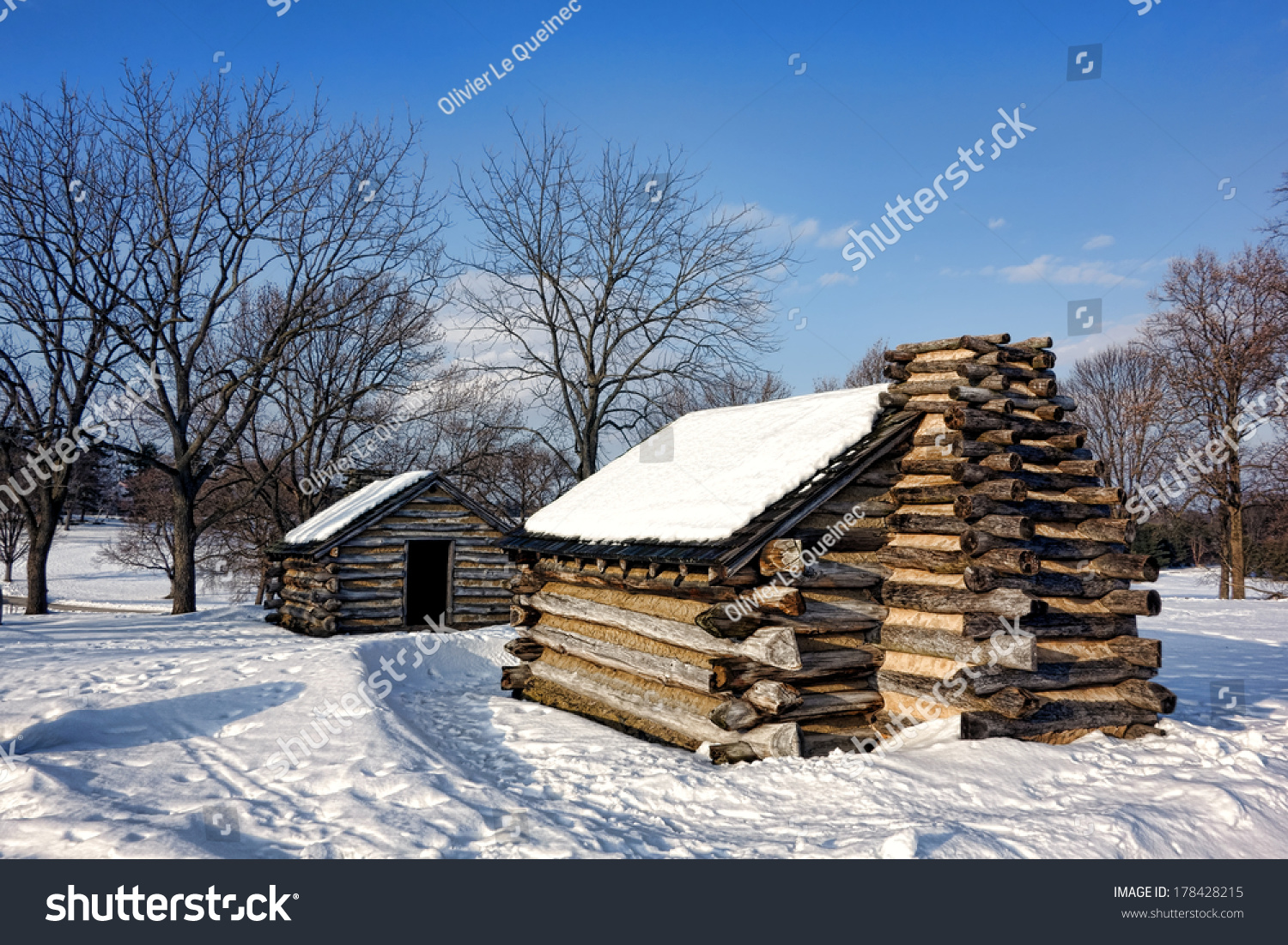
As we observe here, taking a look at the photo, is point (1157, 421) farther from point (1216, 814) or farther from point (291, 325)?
point (291, 325)

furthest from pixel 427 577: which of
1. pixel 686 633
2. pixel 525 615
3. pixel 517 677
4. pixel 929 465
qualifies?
pixel 929 465

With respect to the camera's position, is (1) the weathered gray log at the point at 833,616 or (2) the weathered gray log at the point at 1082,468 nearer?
(1) the weathered gray log at the point at 833,616

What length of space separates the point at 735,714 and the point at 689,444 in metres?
4.57

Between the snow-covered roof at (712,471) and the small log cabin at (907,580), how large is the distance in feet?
0.16

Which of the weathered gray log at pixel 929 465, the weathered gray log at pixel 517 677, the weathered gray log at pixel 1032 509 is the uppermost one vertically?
the weathered gray log at pixel 929 465

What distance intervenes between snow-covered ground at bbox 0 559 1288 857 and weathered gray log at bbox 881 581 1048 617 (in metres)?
1.14

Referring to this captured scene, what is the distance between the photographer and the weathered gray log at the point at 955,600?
285 inches

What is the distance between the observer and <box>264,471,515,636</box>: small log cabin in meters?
17.3

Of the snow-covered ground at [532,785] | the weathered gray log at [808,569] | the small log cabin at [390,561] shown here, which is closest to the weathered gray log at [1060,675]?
the snow-covered ground at [532,785]

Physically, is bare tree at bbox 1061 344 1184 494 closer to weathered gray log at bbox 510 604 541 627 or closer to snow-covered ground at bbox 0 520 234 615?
weathered gray log at bbox 510 604 541 627

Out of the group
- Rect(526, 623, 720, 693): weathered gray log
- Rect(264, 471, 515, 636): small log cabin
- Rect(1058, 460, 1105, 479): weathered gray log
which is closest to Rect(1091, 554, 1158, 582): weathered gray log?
Rect(1058, 460, 1105, 479): weathered gray log

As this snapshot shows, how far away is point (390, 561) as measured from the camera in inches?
704

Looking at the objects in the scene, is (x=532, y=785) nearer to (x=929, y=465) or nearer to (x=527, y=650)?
(x=929, y=465)

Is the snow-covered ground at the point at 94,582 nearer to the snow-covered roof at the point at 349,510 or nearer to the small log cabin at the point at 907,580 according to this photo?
the snow-covered roof at the point at 349,510
